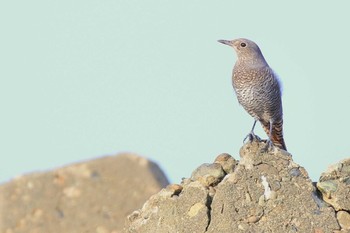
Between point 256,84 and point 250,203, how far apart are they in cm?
355

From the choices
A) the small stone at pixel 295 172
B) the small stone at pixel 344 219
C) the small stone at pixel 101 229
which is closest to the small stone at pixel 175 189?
the small stone at pixel 295 172

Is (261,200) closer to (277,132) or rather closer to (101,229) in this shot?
(277,132)

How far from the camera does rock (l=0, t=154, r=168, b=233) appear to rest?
17406mm

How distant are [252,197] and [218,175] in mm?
439

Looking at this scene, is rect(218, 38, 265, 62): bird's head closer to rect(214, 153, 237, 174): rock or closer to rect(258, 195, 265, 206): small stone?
rect(214, 153, 237, 174): rock

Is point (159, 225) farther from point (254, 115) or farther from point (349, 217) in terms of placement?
point (254, 115)

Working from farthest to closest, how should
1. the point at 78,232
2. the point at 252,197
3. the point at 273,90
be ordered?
the point at 78,232
the point at 273,90
the point at 252,197

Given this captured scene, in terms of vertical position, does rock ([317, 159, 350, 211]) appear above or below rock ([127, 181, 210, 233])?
above

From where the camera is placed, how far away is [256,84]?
41.2ft

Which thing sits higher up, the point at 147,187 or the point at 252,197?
the point at 252,197

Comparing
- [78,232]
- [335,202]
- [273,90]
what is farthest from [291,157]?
[78,232]

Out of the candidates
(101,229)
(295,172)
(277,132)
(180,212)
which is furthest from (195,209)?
(101,229)

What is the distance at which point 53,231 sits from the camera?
17.3 metres

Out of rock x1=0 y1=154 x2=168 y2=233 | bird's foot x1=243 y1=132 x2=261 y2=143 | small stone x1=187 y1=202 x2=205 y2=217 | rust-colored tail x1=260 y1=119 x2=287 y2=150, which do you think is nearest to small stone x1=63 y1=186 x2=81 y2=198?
rock x1=0 y1=154 x2=168 y2=233
